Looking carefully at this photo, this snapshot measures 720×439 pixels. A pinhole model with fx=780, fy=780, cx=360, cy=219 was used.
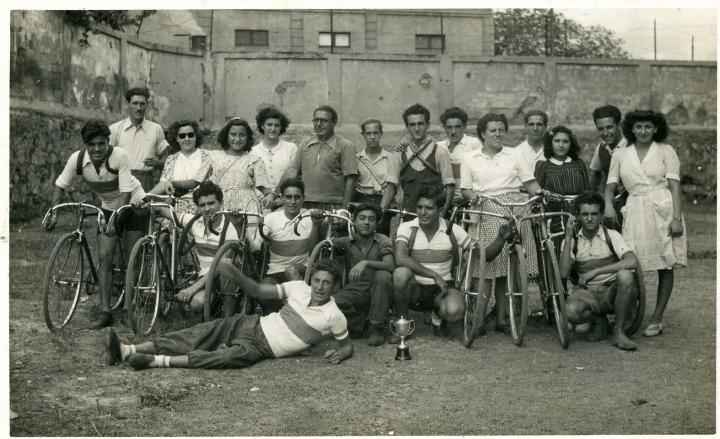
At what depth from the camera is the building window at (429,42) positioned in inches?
945

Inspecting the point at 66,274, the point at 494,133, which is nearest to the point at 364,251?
the point at 494,133

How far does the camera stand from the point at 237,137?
6449mm

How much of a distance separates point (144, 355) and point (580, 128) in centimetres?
1289

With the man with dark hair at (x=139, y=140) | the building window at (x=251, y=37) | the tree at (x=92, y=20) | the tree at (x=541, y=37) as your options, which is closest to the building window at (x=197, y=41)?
the building window at (x=251, y=37)

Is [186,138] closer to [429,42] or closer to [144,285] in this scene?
[144,285]

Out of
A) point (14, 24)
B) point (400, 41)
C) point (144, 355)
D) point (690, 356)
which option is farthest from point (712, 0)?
point (400, 41)

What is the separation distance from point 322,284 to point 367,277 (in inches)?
31.1

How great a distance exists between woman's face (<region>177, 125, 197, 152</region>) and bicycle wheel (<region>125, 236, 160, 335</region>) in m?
1.16

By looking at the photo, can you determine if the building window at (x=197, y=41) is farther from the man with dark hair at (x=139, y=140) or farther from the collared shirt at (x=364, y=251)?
the collared shirt at (x=364, y=251)

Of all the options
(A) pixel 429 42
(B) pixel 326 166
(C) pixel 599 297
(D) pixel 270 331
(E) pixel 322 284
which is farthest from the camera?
(A) pixel 429 42

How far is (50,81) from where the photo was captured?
10.9 meters

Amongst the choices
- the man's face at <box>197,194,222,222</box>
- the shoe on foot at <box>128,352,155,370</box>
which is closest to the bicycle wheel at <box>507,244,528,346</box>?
the man's face at <box>197,194,222,222</box>

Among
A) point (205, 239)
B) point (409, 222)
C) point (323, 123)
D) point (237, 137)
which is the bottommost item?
point (205, 239)

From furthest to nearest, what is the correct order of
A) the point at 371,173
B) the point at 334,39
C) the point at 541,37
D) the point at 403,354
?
1. the point at 541,37
2. the point at 334,39
3. the point at 371,173
4. the point at 403,354
